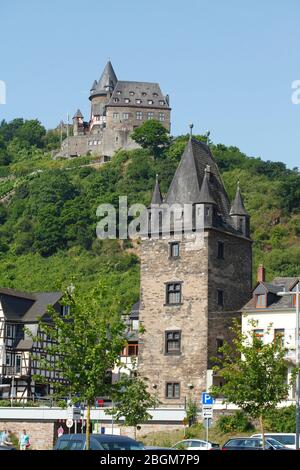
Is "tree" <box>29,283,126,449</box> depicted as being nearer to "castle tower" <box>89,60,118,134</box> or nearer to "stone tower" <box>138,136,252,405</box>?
"stone tower" <box>138,136,252,405</box>

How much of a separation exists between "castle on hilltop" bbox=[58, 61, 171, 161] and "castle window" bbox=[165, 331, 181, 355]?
331 ft

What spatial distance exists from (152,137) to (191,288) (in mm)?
96537

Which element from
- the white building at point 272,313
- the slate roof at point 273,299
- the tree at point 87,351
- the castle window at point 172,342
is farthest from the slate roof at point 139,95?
the tree at point 87,351

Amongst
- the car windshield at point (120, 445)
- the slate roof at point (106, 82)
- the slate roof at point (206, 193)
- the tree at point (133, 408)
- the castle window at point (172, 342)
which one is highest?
the slate roof at point (106, 82)

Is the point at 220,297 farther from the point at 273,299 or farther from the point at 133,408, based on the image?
the point at 133,408

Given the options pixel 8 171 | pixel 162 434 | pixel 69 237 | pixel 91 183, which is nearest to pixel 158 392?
pixel 162 434

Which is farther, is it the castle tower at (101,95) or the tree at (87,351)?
the castle tower at (101,95)

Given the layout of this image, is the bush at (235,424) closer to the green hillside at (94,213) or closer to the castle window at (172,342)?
the castle window at (172,342)

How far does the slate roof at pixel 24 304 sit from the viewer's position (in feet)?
252

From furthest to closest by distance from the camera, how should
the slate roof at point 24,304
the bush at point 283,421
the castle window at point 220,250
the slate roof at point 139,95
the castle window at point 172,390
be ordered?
the slate roof at point 139,95 < the slate roof at point 24,304 < the castle window at point 220,250 < the castle window at point 172,390 < the bush at point 283,421

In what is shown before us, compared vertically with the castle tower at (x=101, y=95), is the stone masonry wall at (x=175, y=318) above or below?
below

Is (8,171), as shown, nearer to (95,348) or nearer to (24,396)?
(24,396)

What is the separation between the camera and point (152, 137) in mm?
154125

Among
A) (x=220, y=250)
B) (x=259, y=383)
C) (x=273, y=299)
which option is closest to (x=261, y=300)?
(x=273, y=299)
